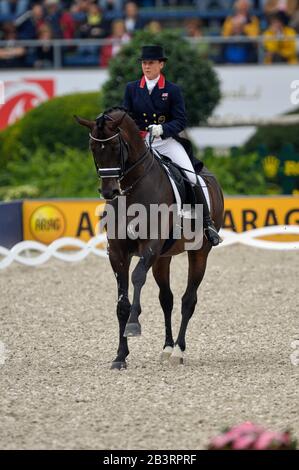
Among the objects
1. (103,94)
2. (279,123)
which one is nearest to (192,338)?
(103,94)

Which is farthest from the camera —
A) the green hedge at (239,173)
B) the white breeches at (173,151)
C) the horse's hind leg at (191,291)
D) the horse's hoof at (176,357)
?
the green hedge at (239,173)

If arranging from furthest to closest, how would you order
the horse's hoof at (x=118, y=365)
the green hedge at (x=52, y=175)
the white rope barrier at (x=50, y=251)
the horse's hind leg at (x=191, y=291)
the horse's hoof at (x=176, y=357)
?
the green hedge at (x=52, y=175), the white rope barrier at (x=50, y=251), the horse's hind leg at (x=191, y=291), the horse's hoof at (x=176, y=357), the horse's hoof at (x=118, y=365)

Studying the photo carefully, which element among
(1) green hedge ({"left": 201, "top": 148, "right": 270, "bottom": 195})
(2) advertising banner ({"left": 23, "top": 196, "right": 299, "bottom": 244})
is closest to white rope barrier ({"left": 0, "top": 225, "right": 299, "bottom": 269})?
(2) advertising banner ({"left": 23, "top": 196, "right": 299, "bottom": 244})

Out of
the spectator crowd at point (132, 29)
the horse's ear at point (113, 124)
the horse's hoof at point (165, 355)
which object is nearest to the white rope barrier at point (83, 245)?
the horse's hoof at point (165, 355)

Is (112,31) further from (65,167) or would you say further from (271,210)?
(271,210)

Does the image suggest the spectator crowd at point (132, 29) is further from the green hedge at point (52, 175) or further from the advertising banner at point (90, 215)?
the advertising banner at point (90, 215)

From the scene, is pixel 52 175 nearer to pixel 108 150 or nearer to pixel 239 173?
pixel 239 173

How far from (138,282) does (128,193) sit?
752 mm

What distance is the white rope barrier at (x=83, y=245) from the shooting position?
14.1m

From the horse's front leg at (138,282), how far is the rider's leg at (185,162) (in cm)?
108

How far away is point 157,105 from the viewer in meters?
8.96

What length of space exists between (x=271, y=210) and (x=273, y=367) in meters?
7.22

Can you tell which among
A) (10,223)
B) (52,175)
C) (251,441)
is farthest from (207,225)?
(52,175)

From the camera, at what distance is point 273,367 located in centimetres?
838
